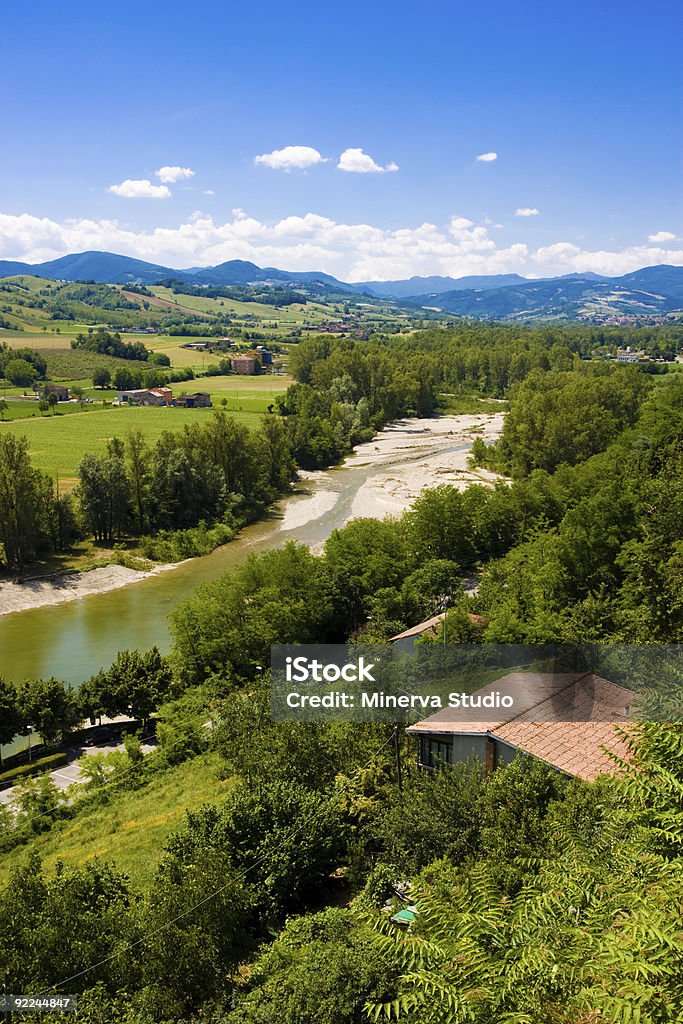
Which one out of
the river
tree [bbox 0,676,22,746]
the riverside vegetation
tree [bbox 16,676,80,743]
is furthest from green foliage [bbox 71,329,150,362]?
tree [bbox 0,676,22,746]

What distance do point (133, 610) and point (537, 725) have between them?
2485 centimetres

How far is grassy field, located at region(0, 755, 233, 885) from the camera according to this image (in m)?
14.2

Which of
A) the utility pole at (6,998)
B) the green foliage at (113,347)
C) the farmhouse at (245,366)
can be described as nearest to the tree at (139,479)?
the utility pole at (6,998)

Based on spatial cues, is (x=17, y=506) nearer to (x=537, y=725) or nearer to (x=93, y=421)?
(x=537, y=725)

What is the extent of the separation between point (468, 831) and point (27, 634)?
85.0ft

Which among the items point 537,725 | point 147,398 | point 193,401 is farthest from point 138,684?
point 147,398

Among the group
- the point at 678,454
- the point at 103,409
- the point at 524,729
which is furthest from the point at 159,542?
the point at 103,409

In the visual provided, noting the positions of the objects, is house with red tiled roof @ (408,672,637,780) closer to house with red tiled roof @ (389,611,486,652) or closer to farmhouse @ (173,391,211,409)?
house with red tiled roof @ (389,611,486,652)

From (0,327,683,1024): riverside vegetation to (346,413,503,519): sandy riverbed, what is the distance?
17.9m

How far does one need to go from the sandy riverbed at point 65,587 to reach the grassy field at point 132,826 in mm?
19319

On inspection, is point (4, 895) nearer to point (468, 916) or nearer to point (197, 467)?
point (468, 916)

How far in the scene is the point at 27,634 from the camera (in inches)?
1220

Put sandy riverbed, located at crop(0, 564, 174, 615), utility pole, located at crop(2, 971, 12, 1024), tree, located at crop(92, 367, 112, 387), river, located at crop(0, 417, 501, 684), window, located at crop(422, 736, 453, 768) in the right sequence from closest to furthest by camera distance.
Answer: utility pole, located at crop(2, 971, 12, 1024) → window, located at crop(422, 736, 453, 768) → river, located at crop(0, 417, 501, 684) → sandy riverbed, located at crop(0, 564, 174, 615) → tree, located at crop(92, 367, 112, 387)

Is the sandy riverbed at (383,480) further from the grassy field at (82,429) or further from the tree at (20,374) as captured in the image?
the tree at (20,374)
